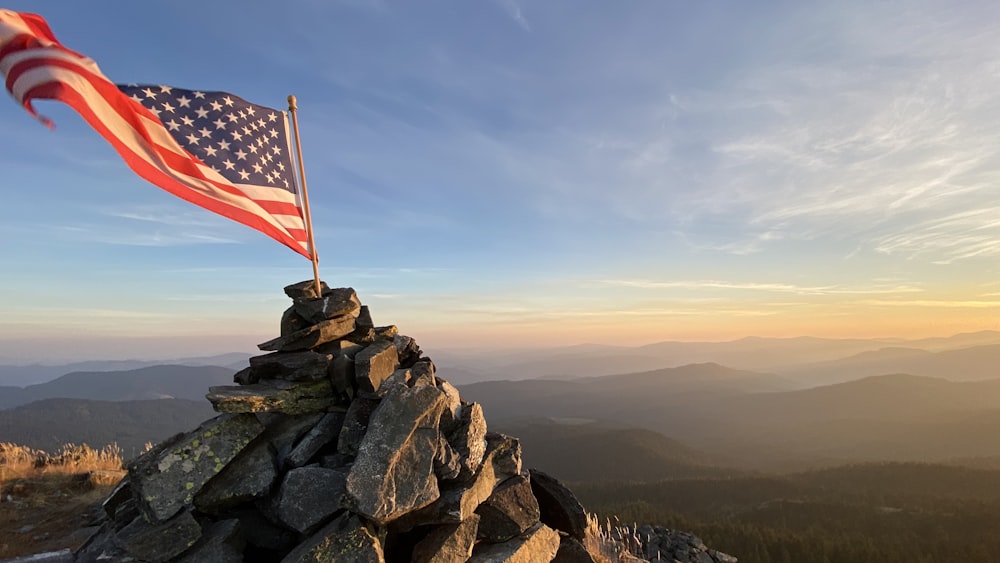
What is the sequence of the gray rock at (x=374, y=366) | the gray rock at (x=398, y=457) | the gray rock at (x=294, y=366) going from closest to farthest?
the gray rock at (x=398, y=457), the gray rock at (x=374, y=366), the gray rock at (x=294, y=366)

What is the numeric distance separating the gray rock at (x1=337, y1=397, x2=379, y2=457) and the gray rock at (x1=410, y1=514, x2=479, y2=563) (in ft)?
6.77

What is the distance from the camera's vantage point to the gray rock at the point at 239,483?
28.7 feet

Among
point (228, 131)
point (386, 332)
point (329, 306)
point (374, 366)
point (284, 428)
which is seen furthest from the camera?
point (386, 332)

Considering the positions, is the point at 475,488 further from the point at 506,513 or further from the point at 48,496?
the point at 48,496

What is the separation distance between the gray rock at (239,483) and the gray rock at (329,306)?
332 centimetres

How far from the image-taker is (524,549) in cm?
929

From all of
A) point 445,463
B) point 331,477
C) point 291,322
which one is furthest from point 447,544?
point 291,322

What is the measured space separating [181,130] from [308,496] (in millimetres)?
7783

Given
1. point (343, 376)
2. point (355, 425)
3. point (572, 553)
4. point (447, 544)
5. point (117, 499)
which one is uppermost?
point (343, 376)

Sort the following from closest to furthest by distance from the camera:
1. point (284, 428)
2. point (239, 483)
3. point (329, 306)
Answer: point (239, 483)
point (284, 428)
point (329, 306)

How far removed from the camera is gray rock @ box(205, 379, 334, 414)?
9.14 m

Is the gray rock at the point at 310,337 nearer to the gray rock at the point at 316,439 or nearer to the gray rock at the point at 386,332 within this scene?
the gray rock at the point at 386,332

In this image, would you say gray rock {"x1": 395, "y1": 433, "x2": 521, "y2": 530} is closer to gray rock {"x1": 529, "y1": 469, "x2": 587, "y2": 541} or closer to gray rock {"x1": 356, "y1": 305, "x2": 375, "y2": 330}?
gray rock {"x1": 529, "y1": 469, "x2": 587, "y2": 541}

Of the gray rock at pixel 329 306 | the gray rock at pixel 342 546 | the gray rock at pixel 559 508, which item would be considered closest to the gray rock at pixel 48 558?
the gray rock at pixel 342 546
